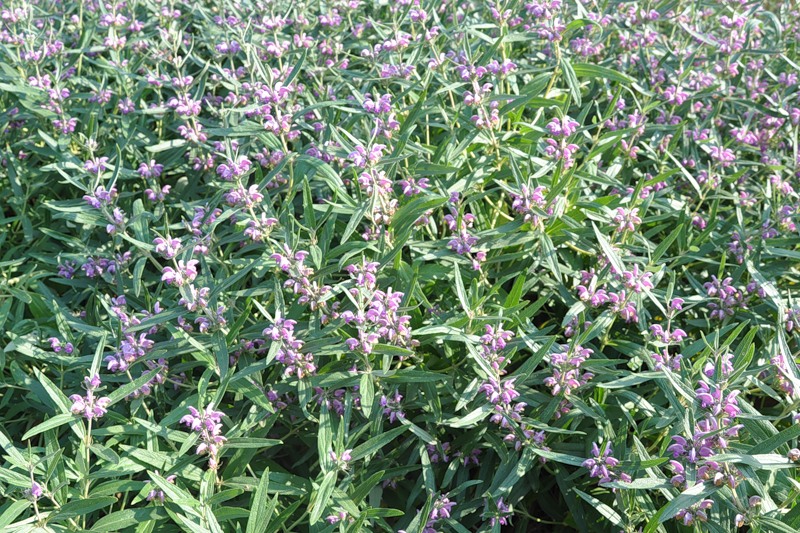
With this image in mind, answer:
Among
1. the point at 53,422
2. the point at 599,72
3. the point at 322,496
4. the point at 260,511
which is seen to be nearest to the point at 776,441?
the point at 322,496

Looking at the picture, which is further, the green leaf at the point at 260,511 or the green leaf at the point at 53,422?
the green leaf at the point at 53,422

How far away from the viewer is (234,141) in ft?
12.1

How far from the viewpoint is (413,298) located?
320cm

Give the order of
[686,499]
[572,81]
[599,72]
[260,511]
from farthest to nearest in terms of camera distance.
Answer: [599,72], [572,81], [260,511], [686,499]

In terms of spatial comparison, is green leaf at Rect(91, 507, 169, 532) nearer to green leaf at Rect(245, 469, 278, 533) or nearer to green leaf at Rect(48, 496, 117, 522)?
green leaf at Rect(48, 496, 117, 522)

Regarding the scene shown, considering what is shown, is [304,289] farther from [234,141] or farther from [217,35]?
[217,35]

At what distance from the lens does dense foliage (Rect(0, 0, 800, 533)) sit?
282 cm

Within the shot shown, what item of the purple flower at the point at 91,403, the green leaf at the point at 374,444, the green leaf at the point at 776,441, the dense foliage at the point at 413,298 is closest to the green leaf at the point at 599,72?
the dense foliage at the point at 413,298

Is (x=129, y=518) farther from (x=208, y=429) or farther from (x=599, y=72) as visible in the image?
(x=599, y=72)

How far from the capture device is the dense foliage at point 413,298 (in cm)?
282

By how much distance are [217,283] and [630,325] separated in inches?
70.7

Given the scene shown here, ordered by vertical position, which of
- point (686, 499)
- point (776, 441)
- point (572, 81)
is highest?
point (572, 81)

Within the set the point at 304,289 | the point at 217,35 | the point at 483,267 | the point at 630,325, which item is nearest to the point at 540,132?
the point at 483,267

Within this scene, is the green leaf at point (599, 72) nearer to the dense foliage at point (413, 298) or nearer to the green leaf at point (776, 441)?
the dense foliage at point (413, 298)
